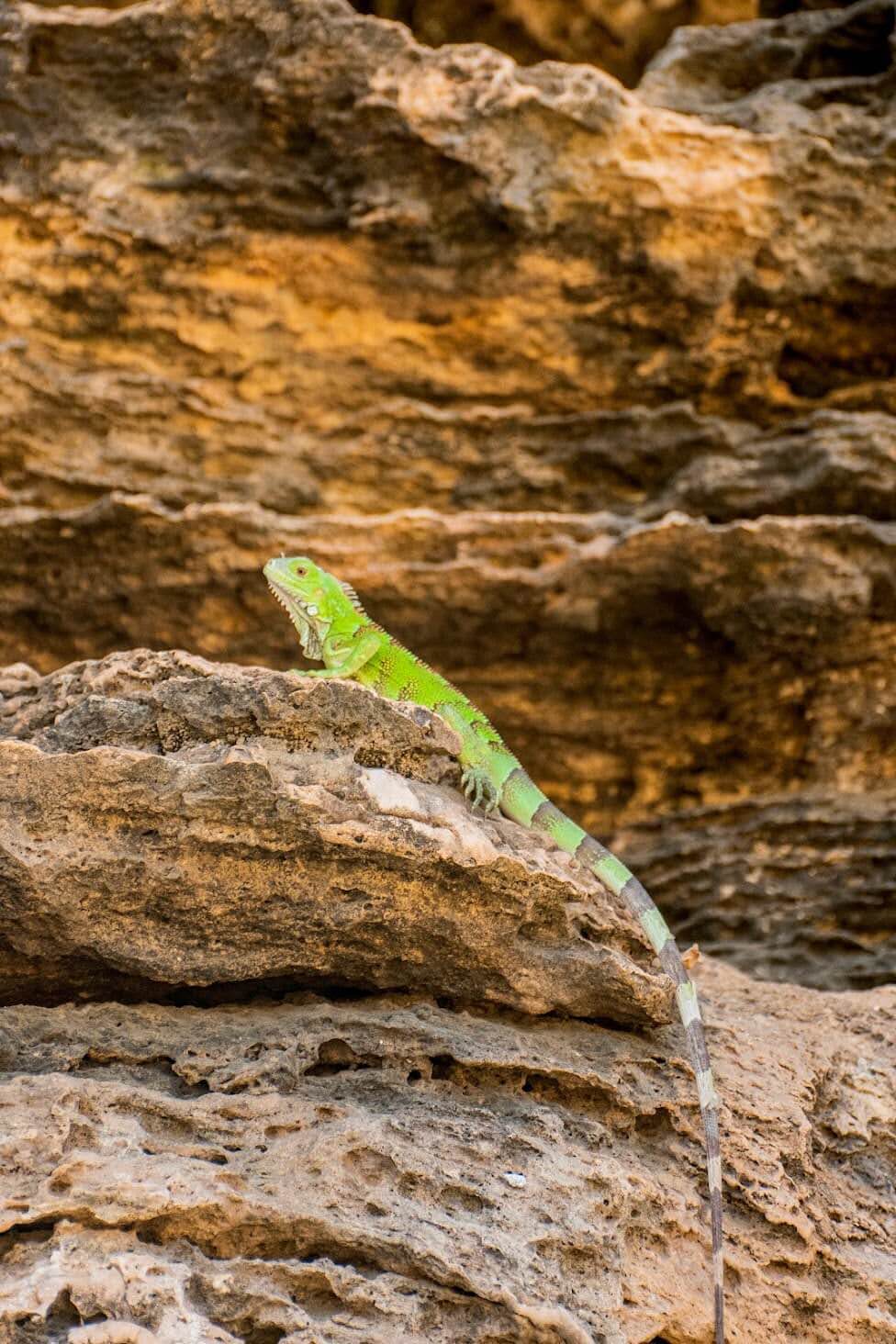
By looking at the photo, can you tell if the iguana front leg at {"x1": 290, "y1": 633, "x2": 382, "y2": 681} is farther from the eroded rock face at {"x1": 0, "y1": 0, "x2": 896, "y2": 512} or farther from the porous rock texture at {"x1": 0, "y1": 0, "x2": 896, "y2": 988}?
the eroded rock face at {"x1": 0, "y1": 0, "x2": 896, "y2": 512}

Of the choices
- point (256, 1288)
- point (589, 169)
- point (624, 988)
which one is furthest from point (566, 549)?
point (256, 1288)

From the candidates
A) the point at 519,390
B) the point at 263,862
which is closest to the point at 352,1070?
the point at 263,862

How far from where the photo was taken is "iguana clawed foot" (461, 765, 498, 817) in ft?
16.0

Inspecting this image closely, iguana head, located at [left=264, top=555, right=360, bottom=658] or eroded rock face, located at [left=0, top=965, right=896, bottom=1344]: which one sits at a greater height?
iguana head, located at [left=264, top=555, right=360, bottom=658]

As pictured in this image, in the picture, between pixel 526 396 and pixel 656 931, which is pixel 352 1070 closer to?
pixel 656 931

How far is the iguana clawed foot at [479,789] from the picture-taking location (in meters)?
4.87

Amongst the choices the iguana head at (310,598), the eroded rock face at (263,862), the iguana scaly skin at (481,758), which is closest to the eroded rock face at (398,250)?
the iguana head at (310,598)

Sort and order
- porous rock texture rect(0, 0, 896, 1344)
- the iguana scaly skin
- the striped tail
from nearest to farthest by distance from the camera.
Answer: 1. the striped tail
2. the iguana scaly skin
3. porous rock texture rect(0, 0, 896, 1344)

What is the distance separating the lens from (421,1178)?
3773 millimetres

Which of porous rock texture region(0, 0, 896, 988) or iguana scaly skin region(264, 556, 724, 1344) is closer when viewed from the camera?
iguana scaly skin region(264, 556, 724, 1344)

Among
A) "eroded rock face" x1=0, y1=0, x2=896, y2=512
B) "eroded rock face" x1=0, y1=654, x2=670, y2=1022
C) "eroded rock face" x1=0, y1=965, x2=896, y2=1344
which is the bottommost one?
"eroded rock face" x1=0, y1=965, x2=896, y2=1344

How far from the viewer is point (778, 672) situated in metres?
8.40

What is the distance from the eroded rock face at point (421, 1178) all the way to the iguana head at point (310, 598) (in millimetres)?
Answer: 1967

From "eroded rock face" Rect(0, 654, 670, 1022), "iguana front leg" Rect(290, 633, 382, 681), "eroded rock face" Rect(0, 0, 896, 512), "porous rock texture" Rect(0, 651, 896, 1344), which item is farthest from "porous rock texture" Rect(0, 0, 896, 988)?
"eroded rock face" Rect(0, 654, 670, 1022)
